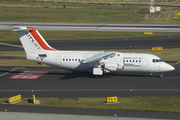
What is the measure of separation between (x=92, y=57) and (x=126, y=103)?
11.8 meters

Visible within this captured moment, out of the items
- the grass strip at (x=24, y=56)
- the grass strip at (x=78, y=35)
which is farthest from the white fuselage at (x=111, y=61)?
the grass strip at (x=78, y=35)

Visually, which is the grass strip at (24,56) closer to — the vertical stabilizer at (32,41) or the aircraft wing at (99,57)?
the vertical stabilizer at (32,41)

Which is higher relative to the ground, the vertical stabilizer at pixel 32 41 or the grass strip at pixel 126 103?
the vertical stabilizer at pixel 32 41

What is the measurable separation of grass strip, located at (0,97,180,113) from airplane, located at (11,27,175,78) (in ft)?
30.7

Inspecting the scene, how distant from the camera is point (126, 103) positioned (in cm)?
2788

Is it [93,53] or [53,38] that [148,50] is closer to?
[93,53]

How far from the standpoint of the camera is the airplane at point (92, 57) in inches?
1507

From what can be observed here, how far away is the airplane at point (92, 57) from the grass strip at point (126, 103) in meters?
9.37

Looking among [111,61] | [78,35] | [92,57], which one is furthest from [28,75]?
[78,35]

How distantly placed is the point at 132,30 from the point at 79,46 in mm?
25118

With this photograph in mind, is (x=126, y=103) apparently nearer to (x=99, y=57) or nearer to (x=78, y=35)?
(x=99, y=57)

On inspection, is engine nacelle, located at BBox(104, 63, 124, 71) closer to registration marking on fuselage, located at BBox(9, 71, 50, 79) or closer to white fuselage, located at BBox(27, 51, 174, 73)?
white fuselage, located at BBox(27, 51, 174, 73)

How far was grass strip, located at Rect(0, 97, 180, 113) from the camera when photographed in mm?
26191

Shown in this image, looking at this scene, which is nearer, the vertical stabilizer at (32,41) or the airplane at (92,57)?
the airplane at (92,57)
